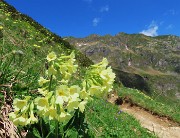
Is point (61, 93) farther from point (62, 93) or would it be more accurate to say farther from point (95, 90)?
point (95, 90)

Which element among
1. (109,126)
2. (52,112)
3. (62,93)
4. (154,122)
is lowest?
(154,122)

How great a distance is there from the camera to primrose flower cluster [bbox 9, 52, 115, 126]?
3307 mm

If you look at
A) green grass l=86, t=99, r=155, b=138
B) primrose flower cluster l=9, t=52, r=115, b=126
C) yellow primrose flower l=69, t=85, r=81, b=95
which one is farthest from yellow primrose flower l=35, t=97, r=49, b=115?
green grass l=86, t=99, r=155, b=138

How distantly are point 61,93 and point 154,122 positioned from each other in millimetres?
16012

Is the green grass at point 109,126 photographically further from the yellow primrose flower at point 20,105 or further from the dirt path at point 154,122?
the yellow primrose flower at point 20,105

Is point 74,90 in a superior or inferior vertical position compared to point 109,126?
superior

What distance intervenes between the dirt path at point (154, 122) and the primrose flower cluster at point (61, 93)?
12.6m

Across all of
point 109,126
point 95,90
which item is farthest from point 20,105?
point 109,126

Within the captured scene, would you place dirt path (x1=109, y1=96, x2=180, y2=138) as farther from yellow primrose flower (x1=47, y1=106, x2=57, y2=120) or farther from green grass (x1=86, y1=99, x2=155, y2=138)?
yellow primrose flower (x1=47, y1=106, x2=57, y2=120)

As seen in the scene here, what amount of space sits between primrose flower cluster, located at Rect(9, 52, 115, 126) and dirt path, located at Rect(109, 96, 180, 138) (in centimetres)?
1259

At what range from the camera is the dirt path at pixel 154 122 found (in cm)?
1653

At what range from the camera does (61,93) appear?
333 cm

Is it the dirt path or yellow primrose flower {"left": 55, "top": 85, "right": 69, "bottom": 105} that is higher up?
yellow primrose flower {"left": 55, "top": 85, "right": 69, "bottom": 105}

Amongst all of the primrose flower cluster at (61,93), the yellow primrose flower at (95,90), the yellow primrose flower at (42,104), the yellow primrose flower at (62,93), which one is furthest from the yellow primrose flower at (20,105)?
the yellow primrose flower at (95,90)
